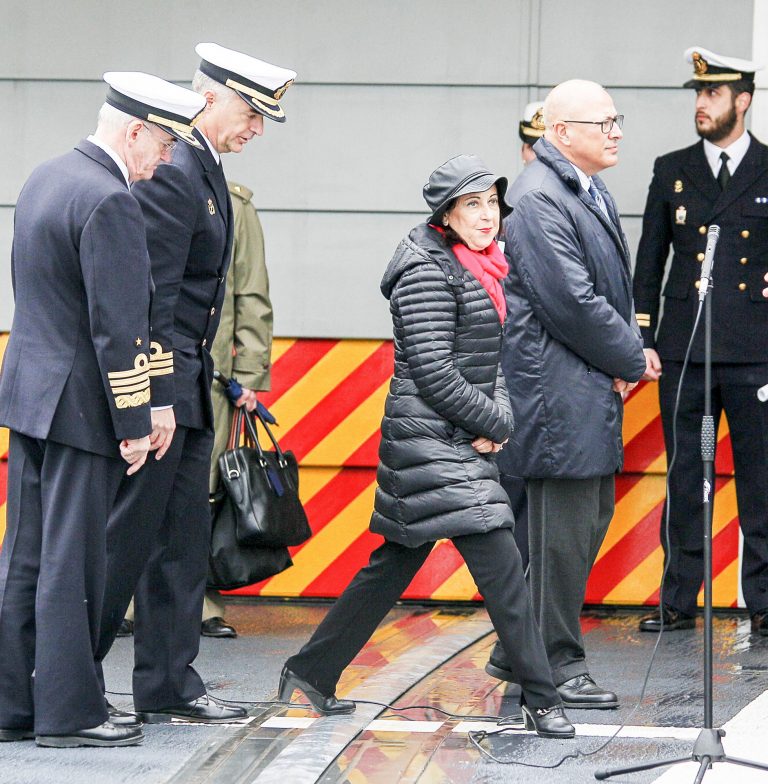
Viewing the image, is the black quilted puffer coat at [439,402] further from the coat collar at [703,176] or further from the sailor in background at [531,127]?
the coat collar at [703,176]

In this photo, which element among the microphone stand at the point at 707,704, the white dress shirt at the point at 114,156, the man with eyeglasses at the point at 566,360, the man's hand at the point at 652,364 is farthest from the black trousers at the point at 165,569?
the man's hand at the point at 652,364

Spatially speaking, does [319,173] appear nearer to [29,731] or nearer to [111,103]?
[111,103]

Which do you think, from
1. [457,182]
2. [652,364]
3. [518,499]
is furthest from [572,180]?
[518,499]

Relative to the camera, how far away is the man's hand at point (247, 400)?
268 inches

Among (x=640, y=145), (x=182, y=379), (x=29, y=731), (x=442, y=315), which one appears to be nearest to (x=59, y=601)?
(x=29, y=731)

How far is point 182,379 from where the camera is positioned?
5.20 meters

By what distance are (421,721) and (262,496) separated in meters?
1.50

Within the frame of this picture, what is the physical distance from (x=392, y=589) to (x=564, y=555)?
645 mm

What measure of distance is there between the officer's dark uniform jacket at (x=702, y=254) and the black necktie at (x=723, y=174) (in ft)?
0.08

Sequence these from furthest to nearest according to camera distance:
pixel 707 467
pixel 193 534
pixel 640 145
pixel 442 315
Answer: pixel 640 145, pixel 193 534, pixel 442 315, pixel 707 467

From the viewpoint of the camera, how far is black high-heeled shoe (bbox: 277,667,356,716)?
539 cm

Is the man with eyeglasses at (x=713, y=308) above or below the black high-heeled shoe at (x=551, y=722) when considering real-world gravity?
above

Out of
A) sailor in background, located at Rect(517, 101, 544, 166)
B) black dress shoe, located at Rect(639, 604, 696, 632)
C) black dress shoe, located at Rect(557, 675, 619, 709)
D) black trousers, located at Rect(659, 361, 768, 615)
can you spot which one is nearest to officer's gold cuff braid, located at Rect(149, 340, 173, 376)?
black dress shoe, located at Rect(557, 675, 619, 709)

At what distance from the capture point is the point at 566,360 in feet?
18.4
